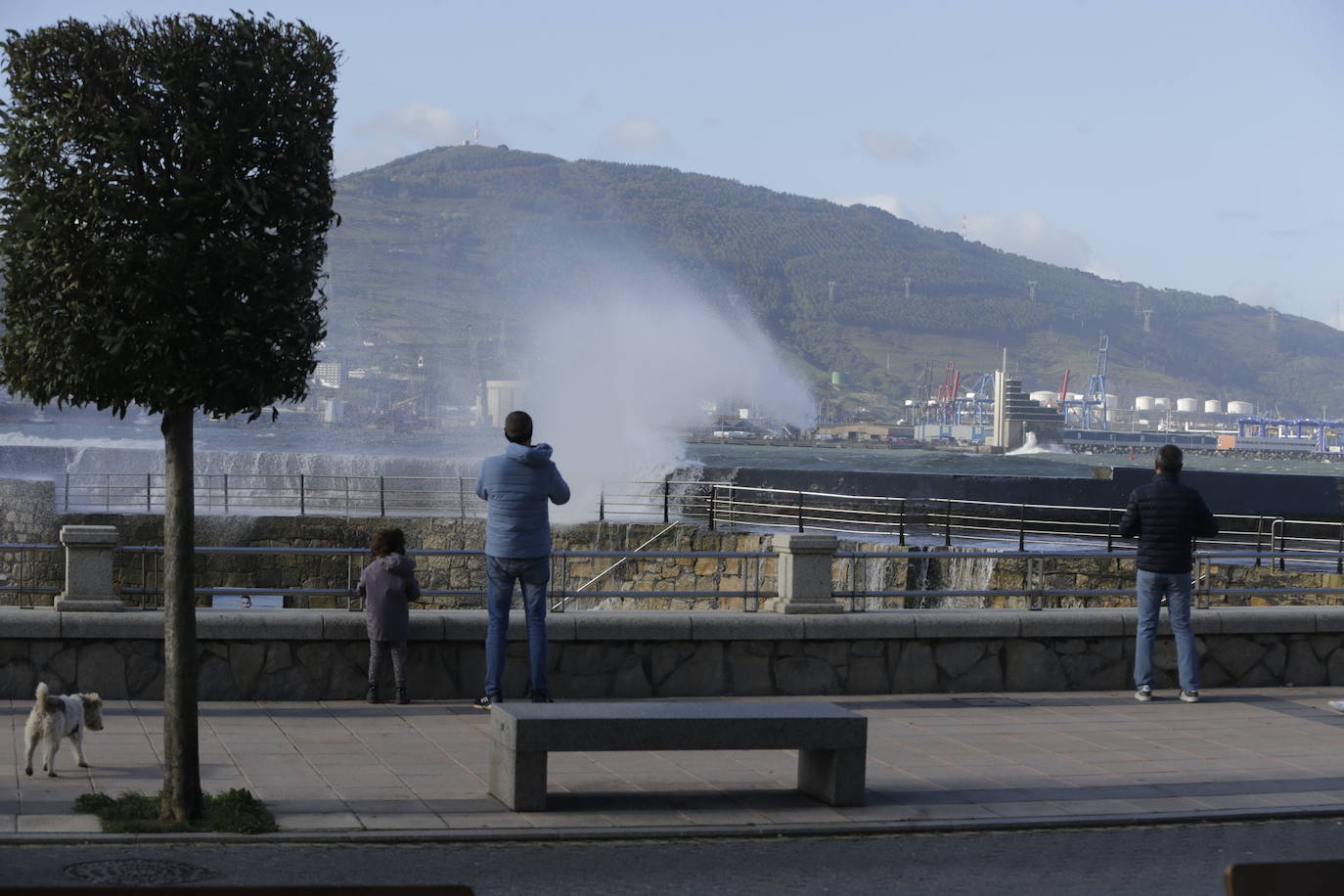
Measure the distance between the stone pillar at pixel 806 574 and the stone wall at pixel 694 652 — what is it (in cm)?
18

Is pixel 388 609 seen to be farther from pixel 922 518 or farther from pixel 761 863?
pixel 922 518

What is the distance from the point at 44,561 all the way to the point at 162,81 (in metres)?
22.9

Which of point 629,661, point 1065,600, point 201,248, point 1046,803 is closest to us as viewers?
point 201,248

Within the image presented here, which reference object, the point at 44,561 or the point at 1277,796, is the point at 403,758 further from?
the point at 44,561

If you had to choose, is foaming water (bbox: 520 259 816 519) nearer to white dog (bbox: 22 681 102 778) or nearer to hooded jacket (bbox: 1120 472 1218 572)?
hooded jacket (bbox: 1120 472 1218 572)

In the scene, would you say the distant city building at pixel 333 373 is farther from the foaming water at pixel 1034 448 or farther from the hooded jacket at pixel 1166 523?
the hooded jacket at pixel 1166 523

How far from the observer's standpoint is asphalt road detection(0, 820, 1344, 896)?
259 inches

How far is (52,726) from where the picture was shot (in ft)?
26.3

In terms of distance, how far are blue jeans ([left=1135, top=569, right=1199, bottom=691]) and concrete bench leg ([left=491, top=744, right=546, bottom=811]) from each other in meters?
5.51

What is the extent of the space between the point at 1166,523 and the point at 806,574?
2661 mm

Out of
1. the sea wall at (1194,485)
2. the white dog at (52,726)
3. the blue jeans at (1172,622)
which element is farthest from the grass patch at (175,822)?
the sea wall at (1194,485)

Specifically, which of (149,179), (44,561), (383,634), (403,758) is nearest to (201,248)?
(149,179)

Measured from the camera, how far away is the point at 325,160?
25.3ft

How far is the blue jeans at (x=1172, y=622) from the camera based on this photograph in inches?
459
